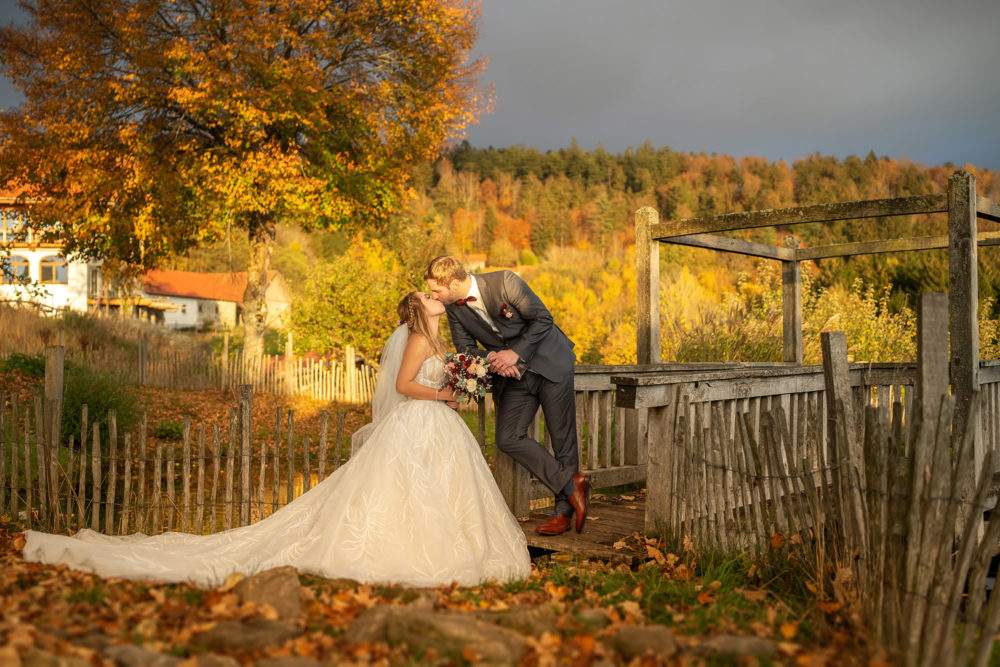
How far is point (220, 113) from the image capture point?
59.0 ft

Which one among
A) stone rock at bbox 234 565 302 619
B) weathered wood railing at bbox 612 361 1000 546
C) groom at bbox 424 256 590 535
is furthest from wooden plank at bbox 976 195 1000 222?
stone rock at bbox 234 565 302 619

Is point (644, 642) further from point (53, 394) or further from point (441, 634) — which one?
A: point (53, 394)

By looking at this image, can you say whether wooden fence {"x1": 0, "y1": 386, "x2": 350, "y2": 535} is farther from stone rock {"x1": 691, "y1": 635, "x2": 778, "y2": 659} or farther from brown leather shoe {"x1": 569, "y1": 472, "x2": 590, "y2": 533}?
stone rock {"x1": 691, "y1": 635, "x2": 778, "y2": 659}

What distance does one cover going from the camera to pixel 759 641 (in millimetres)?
3400

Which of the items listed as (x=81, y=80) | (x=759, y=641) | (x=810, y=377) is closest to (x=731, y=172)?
(x=81, y=80)

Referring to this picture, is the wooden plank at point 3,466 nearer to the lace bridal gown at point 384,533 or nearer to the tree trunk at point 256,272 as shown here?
the lace bridal gown at point 384,533

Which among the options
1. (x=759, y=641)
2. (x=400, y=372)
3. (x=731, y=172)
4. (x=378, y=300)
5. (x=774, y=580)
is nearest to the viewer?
(x=759, y=641)

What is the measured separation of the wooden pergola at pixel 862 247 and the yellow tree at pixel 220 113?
35.3ft

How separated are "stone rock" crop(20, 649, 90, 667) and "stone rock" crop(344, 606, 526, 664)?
1.08 metres

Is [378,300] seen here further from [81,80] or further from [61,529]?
[61,529]

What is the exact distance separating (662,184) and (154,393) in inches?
1773

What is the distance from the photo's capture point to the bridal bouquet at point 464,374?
545 centimetres

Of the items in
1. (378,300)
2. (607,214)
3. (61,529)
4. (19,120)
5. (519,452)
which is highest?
(607,214)

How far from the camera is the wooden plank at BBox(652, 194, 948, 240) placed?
6.44 m
